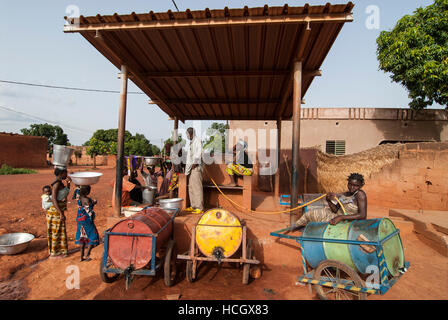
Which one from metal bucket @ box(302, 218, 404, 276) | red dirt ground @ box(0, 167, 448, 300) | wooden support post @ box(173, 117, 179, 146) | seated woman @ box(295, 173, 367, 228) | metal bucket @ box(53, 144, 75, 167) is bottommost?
red dirt ground @ box(0, 167, 448, 300)

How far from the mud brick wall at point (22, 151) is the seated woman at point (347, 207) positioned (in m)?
28.4

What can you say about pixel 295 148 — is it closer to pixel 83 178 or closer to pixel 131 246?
pixel 131 246

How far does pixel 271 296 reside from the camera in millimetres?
3566

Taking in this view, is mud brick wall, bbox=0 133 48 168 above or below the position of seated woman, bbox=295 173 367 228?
above

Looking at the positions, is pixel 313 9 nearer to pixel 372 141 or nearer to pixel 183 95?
pixel 183 95

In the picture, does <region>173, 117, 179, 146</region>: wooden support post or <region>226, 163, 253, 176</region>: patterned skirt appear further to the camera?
<region>173, 117, 179, 146</region>: wooden support post

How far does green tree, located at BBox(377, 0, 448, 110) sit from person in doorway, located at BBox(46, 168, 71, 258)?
1504cm

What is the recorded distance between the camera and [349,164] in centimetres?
1107

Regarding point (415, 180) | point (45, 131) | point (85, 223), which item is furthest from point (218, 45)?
point (45, 131)

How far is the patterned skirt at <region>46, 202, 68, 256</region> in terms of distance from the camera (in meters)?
4.80

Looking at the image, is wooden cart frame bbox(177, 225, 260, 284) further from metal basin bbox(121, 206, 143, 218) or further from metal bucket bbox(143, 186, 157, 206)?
metal bucket bbox(143, 186, 157, 206)

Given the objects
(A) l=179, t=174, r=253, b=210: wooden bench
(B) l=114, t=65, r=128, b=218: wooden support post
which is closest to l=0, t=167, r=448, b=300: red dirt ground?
(A) l=179, t=174, r=253, b=210: wooden bench

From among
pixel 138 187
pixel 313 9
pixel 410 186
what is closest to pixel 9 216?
pixel 138 187

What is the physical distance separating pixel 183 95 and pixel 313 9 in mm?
4796
